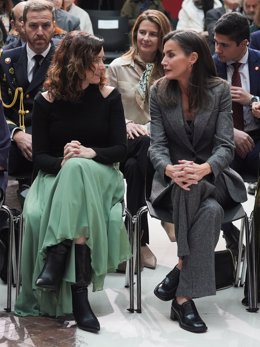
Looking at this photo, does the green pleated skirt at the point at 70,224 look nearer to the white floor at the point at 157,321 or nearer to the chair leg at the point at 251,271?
the white floor at the point at 157,321

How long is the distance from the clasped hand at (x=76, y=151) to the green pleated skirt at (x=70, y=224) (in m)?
0.05

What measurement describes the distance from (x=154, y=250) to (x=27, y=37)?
160 centimetres

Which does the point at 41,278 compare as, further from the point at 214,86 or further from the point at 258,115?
the point at 258,115

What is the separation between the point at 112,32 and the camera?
11070 millimetres

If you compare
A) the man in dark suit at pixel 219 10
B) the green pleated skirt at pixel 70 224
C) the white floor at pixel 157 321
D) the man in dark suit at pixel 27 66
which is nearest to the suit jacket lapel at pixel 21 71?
the man in dark suit at pixel 27 66

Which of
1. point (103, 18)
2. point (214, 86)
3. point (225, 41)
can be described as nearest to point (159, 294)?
point (214, 86)

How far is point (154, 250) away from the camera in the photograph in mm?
5832

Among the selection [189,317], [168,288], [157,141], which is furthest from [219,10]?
[189,317]

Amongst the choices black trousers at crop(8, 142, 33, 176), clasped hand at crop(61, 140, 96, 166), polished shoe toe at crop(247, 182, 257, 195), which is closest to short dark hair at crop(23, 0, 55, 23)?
black trousers at crop(8, 142, 33, 176)

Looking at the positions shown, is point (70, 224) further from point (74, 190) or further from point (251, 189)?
point (251, 189)

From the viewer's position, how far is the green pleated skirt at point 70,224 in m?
4.55

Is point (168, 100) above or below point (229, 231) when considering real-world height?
above

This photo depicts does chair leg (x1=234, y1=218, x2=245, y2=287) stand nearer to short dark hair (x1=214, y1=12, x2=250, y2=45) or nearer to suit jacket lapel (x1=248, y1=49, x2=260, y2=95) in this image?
suit jacket lapel (x1=248, y1=49, x2=260, y2=95)

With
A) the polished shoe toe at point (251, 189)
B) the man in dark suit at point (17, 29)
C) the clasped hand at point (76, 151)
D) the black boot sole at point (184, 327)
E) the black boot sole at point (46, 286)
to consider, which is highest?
the man in dark suit at point (17, 29)
